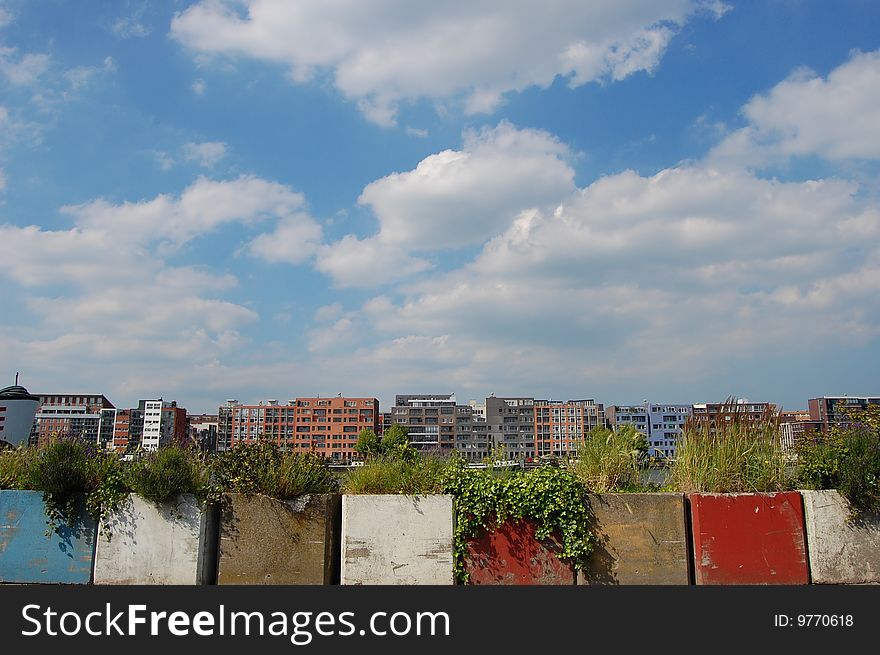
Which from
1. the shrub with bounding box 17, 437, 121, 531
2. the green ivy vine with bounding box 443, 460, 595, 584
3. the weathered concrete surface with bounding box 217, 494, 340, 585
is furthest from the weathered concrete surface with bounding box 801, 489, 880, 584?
the shrub with bounding box 17, 437, 121, 531

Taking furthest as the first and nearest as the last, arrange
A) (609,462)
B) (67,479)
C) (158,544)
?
(609,462) → (67,479) → (158,544)

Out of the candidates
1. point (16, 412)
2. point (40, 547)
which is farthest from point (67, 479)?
point (16, 412)

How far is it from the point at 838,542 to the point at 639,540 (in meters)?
1.82

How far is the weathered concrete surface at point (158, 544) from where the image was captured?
20.6 feet

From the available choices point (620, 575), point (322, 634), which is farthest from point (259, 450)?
point (620, 575)

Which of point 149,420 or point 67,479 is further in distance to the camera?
point 149,420

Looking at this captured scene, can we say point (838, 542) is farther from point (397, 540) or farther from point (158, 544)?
point (158, 544)

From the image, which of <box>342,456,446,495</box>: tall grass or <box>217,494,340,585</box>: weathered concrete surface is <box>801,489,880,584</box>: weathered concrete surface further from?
<box>217,494,340,585</box>: weathered concrete surface

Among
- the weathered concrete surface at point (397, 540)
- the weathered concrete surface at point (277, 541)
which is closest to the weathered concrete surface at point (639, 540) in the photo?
the weathered concrete surface at point (397, 540)

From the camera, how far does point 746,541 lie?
6191mm

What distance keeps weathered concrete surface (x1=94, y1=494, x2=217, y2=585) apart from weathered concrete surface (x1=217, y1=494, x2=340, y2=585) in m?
0.18

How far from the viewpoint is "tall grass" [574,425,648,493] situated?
22.2 ft

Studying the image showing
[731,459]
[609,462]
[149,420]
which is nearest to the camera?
[731,459]

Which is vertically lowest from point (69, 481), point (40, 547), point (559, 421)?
point (40, 547)
